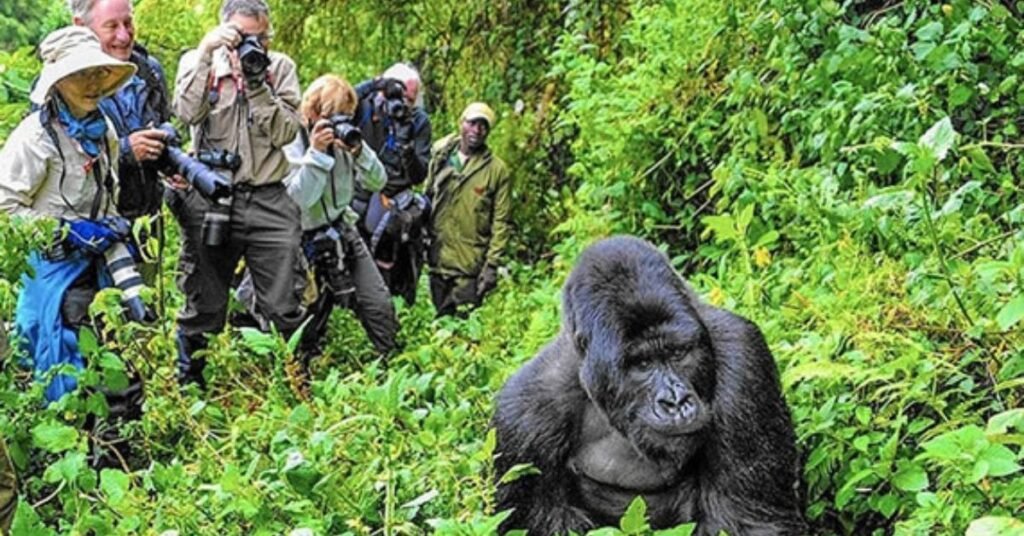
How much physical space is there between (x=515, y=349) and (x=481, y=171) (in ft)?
7.80

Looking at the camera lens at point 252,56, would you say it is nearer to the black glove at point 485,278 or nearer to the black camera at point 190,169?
the black camera at point 190,169

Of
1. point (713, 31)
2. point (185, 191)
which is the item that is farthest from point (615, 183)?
point (185, 191)

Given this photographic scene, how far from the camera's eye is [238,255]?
4848 mm

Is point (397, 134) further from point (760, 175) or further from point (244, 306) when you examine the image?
point (760, 175)

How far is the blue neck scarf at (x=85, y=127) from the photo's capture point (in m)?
3.71

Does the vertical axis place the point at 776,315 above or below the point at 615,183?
above

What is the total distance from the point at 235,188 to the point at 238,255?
0.26 m

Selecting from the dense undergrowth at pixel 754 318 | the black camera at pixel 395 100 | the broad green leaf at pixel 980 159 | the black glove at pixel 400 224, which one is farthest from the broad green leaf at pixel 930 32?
the black glove at pixel 400 224

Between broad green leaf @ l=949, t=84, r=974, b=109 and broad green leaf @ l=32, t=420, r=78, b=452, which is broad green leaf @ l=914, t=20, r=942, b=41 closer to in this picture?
broad green leaf @ l=949, t=84, r=974, b=109

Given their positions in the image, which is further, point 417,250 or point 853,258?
point 417,250

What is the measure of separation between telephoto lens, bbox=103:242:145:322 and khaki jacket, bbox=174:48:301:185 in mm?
917

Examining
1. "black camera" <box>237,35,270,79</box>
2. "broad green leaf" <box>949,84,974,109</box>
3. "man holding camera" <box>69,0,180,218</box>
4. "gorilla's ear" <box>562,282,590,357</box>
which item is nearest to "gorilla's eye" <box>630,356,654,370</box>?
"gorilla's ear" <box>562,282,590,357</box>

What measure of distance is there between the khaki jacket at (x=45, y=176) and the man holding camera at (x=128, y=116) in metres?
0.37

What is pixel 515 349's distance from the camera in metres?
4.64
